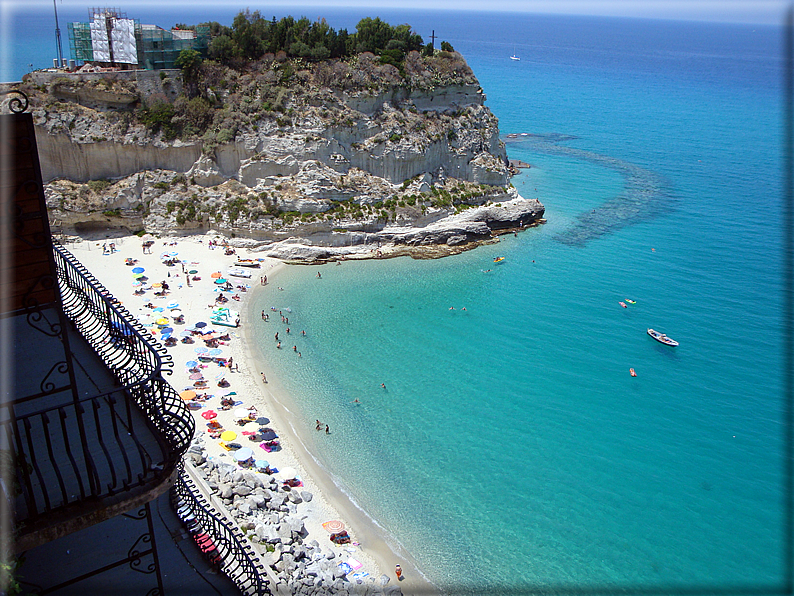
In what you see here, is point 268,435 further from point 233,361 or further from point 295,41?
point 295,41

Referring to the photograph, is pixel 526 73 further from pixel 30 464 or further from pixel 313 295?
pixel 30 464

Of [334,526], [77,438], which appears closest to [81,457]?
[77,438]

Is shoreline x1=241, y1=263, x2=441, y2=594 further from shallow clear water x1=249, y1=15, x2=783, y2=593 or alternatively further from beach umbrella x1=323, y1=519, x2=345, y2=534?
shallow clear water x1=249, y1=15, x2=783, y2=593

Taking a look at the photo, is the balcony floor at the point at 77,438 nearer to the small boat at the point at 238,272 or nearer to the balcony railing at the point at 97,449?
the balcony railing at the point at 97,449

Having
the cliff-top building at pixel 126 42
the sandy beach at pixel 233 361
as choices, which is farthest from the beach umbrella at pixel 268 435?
the cliff-top building at pixel 126 42

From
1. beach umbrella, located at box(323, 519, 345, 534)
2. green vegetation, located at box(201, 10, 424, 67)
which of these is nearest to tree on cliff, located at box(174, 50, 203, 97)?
green vegetation, located at box(201, 10, 424, 67)

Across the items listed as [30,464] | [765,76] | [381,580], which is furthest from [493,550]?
[765,76]
